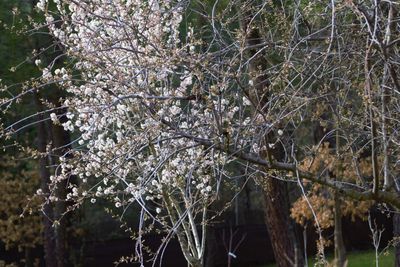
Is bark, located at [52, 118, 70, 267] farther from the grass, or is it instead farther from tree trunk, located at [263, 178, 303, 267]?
the grass

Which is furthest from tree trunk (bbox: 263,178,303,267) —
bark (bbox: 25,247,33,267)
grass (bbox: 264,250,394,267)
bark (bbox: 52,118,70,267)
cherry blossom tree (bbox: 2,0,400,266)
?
bark (bbox: 25,247,33,267)

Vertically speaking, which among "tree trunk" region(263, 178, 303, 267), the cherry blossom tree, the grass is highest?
the cherry blossom tree

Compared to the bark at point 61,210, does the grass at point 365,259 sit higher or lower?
lower

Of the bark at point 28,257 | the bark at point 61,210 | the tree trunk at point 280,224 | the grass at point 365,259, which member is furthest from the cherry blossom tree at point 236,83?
the grass at point 365,259

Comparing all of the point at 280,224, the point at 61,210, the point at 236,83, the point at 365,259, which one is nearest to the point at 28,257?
the point at 61,210

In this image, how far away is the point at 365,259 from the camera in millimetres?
17969

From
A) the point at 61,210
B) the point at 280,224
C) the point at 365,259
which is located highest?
the point at 61,210

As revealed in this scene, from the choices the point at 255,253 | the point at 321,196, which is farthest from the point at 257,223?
the point at 321,196

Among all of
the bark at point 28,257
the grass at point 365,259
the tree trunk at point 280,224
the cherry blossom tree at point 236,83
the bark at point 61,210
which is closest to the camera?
the cherry blossom tree at point 236,83

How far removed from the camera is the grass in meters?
16.5

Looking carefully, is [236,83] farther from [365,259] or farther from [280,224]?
[365,259]

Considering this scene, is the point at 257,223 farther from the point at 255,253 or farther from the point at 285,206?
the point at 285,206

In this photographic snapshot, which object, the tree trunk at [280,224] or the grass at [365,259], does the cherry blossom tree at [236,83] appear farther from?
the grass at [365,259]

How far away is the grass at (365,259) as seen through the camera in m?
16.5
